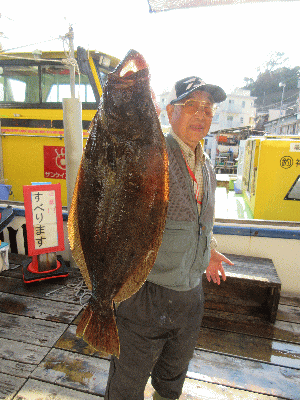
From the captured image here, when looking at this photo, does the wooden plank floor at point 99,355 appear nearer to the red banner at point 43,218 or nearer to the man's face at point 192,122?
the red banner at point 43,218

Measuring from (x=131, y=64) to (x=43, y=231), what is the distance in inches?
112

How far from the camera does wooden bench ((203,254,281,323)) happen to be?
2.77 meters

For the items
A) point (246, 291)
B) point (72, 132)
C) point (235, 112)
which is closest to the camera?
point (246, 291)

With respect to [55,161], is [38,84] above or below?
above

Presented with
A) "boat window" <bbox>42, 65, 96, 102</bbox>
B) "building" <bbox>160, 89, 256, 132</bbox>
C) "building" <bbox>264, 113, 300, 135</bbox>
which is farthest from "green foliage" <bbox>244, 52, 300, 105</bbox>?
"boat window" <bbox>42, 65, 96, 102</bbox>

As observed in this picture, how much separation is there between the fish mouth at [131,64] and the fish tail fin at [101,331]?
1001 mm

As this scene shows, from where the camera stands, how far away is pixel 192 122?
1.48m

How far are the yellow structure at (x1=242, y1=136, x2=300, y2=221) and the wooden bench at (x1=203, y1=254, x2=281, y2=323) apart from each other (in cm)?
111

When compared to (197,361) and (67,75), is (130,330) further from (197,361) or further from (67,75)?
(67,75)

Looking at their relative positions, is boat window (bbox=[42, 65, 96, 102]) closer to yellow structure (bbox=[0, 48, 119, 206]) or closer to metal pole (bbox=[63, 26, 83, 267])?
yellow structure (bbox=[0, 48, 119, 206])

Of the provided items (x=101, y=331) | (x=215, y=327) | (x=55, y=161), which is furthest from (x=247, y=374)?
(x=55, y=161)

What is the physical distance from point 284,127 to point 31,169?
33.0 metres

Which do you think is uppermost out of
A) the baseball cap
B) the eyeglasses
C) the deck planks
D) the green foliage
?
the green foliage

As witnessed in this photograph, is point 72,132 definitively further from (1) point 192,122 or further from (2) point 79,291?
(1) point 192,122
